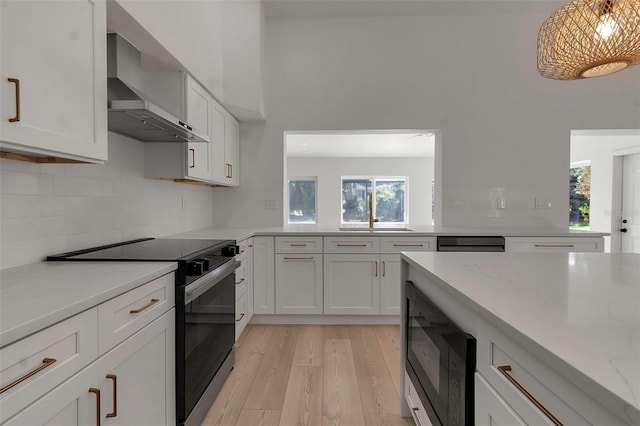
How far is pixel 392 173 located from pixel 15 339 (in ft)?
27.7

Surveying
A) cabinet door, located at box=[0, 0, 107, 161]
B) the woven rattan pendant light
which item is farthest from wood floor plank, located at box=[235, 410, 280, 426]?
the woven rattan pendant light

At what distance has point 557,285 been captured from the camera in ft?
3.43

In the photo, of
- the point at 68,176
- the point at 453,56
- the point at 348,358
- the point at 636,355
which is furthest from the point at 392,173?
the point at 636,355

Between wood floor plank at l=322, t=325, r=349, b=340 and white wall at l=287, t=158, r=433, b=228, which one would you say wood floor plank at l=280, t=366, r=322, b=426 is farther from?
white wall at l=287, t=158, r=433, b=228

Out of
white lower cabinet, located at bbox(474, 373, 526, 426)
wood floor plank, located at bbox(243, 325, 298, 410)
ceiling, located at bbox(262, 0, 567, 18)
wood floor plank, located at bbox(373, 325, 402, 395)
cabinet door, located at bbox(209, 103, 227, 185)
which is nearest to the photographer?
white lower cabinet, located at bbox(474, 373, 526, 426)

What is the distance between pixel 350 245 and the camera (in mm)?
3197

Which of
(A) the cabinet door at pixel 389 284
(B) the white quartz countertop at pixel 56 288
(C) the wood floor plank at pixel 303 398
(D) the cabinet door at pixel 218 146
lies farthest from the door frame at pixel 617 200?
(B) the white quartz countertop at pixel 56 288

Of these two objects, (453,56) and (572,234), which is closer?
(572,234)

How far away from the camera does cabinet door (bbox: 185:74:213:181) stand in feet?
7.82

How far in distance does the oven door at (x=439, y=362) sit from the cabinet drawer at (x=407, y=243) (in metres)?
1.51

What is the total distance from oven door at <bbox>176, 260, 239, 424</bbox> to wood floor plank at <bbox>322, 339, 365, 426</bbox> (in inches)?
26.5

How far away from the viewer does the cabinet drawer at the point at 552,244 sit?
307 centimetres

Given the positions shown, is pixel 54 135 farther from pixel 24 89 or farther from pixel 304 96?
pixel 304 96

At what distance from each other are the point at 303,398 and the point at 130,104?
182 centimetres
